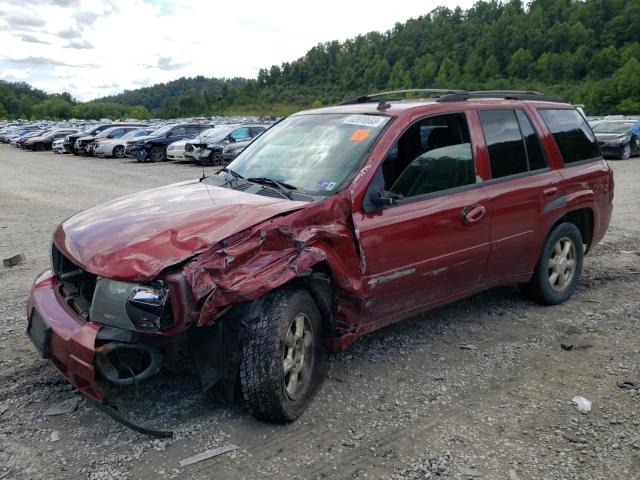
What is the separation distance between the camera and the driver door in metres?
3.65

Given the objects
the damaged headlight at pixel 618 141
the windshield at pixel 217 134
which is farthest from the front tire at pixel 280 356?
the damaged headlight at pixel 618 141

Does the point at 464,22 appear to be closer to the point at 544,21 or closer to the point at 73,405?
the point at 544,21

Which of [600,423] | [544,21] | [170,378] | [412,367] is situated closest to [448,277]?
[412,367]

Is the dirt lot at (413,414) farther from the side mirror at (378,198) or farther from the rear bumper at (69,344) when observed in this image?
the side mirror at (378,198)

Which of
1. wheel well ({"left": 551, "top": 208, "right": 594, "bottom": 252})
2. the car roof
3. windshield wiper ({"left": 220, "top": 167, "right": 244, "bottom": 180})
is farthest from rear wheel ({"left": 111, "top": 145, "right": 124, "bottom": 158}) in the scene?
wheel well ({"left": 551, "top": 208, "right": 594, "bottom": 252})

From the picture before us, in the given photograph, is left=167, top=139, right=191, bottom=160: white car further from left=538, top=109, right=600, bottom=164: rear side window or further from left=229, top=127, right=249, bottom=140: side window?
left=538, top=109, right=600, bottom=164: rear side window

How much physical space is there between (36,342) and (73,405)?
500mm

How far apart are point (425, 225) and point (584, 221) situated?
96.9 inches

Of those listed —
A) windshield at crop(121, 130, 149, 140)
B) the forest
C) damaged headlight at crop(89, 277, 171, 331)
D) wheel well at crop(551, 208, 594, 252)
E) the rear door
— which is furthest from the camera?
the forest

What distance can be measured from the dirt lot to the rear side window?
1424 mm

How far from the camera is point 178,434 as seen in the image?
313 centimetres

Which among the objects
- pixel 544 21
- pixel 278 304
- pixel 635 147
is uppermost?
pixel 544 21

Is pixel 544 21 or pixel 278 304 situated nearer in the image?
pixel 278 304

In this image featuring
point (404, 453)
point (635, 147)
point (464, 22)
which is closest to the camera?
point (404, 453)
